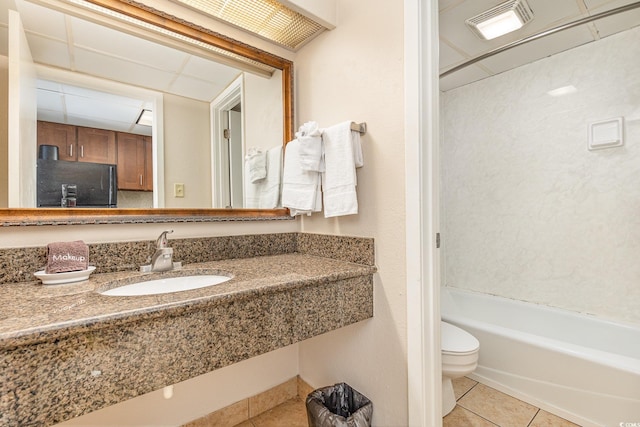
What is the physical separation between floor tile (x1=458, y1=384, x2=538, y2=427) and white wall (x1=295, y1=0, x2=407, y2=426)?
719mm

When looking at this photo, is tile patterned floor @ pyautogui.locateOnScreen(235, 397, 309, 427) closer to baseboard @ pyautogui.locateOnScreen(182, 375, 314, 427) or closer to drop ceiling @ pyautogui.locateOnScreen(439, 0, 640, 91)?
baseboard @ pyautogui.locateOnScreen(182, 375, 314, 427)

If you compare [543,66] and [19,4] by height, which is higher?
[543,66]

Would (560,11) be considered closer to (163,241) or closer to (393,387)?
(393,387)

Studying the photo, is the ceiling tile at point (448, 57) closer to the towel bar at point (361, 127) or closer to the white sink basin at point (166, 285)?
the towel bar at point (361, 127)

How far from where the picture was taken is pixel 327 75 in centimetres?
144

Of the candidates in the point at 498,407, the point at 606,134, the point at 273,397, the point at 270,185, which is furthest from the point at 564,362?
the point at 270,185

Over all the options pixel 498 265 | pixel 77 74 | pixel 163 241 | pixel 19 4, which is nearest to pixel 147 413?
pixel 163 241

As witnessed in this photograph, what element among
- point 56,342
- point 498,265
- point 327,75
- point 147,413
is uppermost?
point 327,75

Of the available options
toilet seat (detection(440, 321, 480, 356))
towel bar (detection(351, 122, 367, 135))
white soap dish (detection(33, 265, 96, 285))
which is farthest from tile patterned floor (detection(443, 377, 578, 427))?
white soap dish (detection(33, 265, 96, 285))

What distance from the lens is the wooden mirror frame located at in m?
1.00

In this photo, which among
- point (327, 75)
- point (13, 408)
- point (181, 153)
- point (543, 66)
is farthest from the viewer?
point (543, 66)

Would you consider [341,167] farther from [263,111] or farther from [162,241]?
[162,241]

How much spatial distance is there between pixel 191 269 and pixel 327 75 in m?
1.12

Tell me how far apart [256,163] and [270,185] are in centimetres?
14
